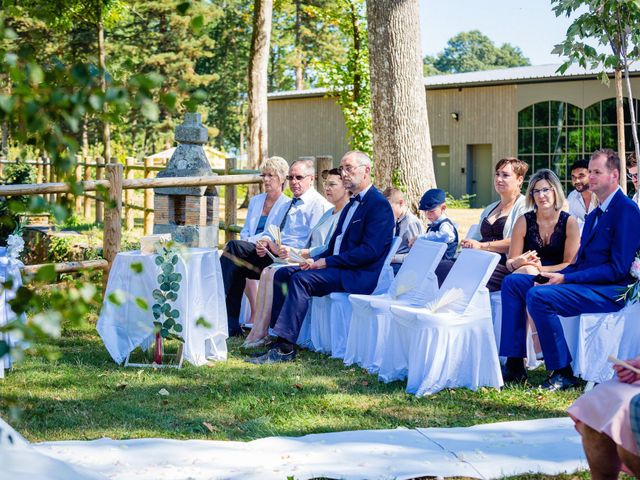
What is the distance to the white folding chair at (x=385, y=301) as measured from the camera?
666cm

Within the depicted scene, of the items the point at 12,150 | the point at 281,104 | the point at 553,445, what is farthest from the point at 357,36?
the point at 553,445

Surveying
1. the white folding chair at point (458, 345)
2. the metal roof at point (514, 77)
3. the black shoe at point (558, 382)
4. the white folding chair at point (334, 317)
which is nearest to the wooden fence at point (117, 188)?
the white folding chair at point (334, 317)

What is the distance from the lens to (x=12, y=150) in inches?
1251

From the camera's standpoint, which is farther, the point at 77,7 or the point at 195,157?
the point at 77,7

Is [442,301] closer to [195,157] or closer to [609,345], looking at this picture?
[609,345]

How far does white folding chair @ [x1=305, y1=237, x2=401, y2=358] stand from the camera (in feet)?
24.1

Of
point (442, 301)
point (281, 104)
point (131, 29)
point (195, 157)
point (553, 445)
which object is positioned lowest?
point (553, 445)

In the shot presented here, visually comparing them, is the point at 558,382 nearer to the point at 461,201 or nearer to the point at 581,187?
the point at 581,187

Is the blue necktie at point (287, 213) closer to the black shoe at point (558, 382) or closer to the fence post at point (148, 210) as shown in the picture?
the black shoe at point (558, 382)

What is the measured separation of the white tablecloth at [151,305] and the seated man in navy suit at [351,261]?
50 cm

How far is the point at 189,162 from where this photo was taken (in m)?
9.57

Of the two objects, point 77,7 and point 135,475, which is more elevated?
point 77,7

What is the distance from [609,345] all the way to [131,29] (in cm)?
4290

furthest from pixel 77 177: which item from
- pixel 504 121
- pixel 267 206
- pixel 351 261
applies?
pixel 504 121
